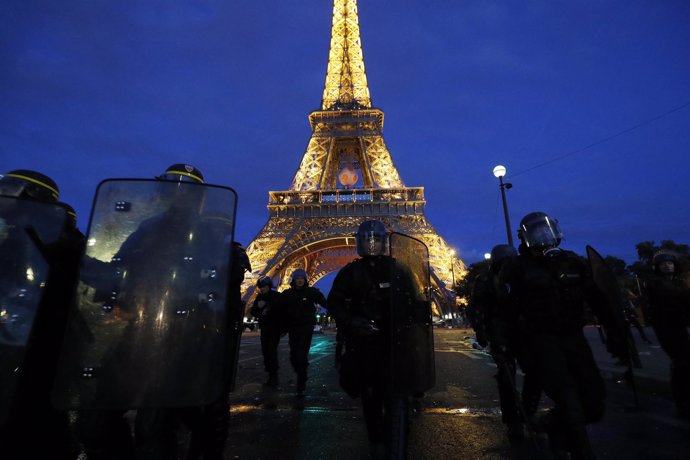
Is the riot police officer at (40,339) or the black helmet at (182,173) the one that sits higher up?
the black helmet at (182,173)

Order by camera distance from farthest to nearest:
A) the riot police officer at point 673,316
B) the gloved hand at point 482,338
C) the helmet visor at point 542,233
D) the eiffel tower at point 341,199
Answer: the eiffel tower at point 341,199 → the gloved hand at point 482,338 → the riot police officer at point 673,316 → the helmet visor at point 542,233

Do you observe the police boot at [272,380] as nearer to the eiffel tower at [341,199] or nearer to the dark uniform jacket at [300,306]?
the dark uniform jacket at [300,306]

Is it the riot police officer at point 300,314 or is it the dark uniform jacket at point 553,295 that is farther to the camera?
the riot police officer at point 300,314

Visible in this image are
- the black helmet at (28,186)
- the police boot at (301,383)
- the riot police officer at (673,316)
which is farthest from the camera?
the police boot at (301,383)

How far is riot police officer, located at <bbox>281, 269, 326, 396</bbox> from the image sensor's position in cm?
610

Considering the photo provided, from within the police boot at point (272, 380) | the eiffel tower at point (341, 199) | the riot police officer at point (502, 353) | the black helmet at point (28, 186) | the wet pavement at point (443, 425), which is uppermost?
the eiffel tower at point (341, 199)

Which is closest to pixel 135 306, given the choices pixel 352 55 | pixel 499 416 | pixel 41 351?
pixel 41 351

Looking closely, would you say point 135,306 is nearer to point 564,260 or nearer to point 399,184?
point 564,260

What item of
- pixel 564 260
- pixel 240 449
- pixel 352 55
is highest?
pixel 352 55

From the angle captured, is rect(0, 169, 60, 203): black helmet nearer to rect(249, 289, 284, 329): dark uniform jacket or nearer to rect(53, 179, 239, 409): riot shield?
rect(53, 179, 239, 409): riot shield

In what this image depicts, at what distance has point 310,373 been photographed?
8180mm

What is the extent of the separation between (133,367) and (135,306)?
11.6 inches

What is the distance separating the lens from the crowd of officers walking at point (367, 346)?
2.07 meters

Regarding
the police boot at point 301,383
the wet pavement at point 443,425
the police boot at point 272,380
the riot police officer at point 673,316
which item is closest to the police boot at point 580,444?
the wet pavement at point 443,425
